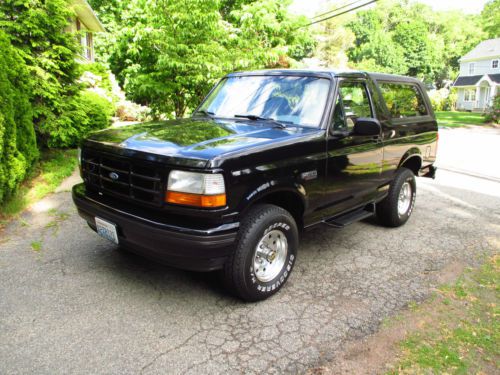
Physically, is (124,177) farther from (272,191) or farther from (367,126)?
(367,126)

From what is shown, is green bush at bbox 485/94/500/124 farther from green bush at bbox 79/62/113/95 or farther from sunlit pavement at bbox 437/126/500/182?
green bush at bbox 79/62/113/95

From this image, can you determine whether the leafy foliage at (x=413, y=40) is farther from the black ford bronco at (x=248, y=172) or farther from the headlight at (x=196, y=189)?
the headlight at (x=196, y=189)

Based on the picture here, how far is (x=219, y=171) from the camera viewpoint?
2812 mm

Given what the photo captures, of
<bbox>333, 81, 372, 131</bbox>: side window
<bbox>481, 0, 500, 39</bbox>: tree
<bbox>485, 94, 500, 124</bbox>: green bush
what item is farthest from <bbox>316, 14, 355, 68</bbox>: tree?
<bbox>333, 81, 372, 131</bbox>: side window

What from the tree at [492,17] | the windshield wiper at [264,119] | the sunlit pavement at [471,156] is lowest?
the sunlit pavement at [471,156]

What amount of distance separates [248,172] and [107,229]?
128cm

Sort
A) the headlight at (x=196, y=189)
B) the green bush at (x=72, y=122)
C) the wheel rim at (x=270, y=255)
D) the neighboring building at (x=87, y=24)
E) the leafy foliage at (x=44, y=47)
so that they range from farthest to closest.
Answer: the neighboring building at (x=87, y=24), the green bush at (x=72, y=122), the leafy foliage at (x=44, y=47), the wheel rim at (x=270, y=255), the headlight at (x=196, y=189)

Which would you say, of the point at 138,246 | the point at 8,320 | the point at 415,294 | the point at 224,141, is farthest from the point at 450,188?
the point at 8,320

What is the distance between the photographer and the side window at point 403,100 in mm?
4916

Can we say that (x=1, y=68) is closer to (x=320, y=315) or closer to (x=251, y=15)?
(x=320, y=315)

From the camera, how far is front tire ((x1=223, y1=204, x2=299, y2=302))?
3.06 meters

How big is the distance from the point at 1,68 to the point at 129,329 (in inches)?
164

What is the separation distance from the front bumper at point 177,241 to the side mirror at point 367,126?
1.69m

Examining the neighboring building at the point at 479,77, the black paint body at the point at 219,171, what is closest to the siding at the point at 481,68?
the neighboring building at the point at 479,77
